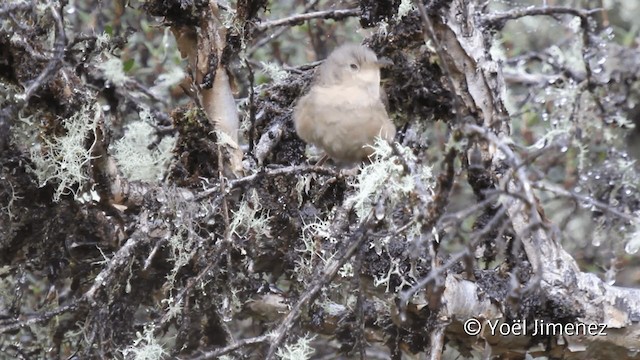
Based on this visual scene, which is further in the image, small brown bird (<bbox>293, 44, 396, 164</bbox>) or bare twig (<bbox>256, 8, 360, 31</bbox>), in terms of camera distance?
bare twig (<bbox>256, 8, 360, 31</bbox>)

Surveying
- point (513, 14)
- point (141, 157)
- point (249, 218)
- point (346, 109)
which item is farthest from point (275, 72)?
point (513, 14)

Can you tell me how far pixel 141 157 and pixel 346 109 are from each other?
73 cm

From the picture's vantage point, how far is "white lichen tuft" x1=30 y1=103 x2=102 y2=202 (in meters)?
2.37

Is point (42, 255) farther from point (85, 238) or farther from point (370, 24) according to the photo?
point (370, 24)

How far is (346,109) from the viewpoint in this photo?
9.39 feet

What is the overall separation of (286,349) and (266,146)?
761 millimetres

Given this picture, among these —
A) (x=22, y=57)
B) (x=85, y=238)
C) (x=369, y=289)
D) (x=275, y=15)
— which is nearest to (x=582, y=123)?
(x=369, y=289)

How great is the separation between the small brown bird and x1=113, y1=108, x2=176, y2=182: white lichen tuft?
48 cm

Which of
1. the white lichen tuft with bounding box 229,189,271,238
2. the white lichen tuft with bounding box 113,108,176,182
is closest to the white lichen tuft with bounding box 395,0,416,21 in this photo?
the white lichen tuft with bounding box 229,189,271,238

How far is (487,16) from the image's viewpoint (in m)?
2.99

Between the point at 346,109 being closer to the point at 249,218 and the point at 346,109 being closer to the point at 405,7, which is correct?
the point at 405,7

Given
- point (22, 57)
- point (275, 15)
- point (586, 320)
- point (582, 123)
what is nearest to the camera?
point (22, 57)

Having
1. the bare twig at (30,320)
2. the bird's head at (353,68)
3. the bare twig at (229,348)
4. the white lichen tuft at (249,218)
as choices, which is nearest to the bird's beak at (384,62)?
the bird's head at (353,68)

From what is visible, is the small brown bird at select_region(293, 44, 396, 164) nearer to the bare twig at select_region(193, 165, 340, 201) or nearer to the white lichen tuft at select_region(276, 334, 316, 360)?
the bare twig at select_region(193, 165, 340, 201)
